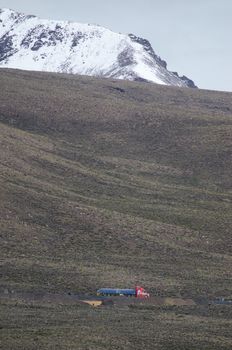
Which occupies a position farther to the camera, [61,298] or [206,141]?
[206,141]

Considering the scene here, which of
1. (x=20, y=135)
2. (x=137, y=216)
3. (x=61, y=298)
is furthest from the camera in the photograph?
(x=20, y=135)

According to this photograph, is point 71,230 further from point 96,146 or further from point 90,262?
point 96,146

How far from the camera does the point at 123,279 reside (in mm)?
60844

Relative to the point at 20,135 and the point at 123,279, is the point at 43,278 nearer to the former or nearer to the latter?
the point at 123,279

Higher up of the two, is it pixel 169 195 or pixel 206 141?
pixel 206 141

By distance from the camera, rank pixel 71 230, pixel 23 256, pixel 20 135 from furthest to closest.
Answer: pixel 20 135, pixel 71 230, pixel 23 256

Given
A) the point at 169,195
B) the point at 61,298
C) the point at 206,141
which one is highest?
the point at 206,141

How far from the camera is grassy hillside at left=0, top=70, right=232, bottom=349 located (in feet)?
183

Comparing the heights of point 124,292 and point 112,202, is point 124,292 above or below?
below

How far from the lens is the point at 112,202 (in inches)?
3536

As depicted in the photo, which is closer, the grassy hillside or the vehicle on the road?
the vehicle on the road

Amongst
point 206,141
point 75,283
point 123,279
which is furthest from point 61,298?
point 206,141

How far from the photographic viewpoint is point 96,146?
11825 centimetres

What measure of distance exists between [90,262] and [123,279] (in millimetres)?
6004
